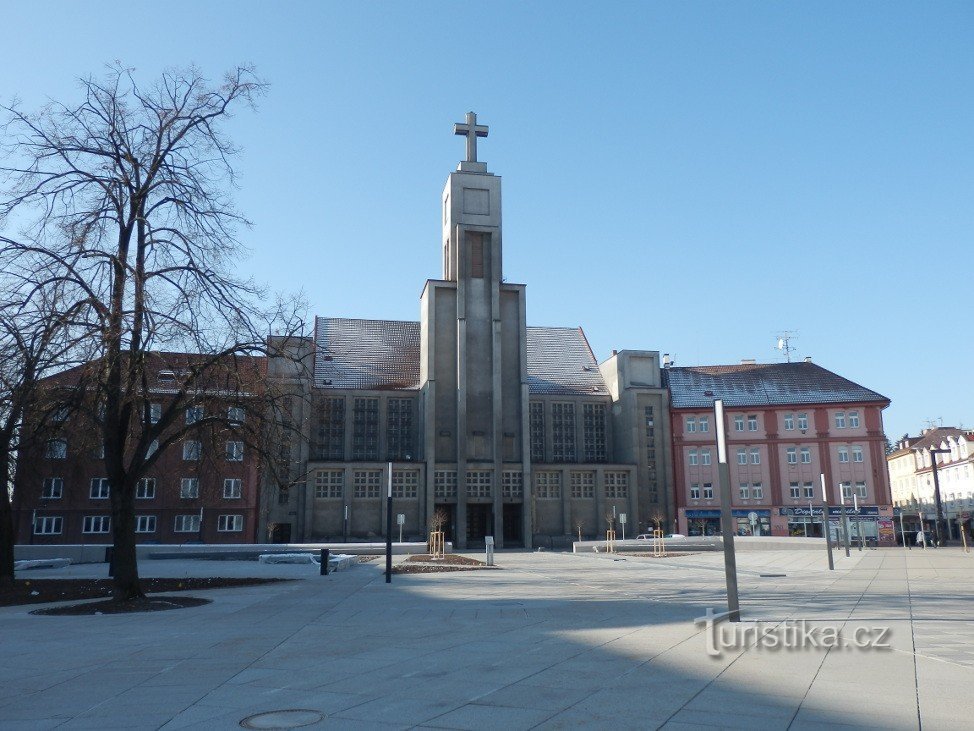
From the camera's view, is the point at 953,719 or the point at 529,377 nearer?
the point at 953,719

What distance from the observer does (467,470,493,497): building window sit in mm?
60531

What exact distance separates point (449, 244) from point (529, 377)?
577 inches

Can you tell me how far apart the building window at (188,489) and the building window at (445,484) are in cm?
1735

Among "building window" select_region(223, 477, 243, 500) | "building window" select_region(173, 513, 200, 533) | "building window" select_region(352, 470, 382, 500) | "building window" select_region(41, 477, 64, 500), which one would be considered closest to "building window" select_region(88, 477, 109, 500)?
"building window" select_region(41, 477, 64, 500)

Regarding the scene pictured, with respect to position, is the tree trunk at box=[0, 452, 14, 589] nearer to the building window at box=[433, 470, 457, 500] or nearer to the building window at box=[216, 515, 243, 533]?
the building window at box=[216, 515, 243, 533]

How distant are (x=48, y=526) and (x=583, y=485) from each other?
40.0m

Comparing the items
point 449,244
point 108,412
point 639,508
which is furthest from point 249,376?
point 639,508

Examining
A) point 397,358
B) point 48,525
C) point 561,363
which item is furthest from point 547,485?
point 48,525

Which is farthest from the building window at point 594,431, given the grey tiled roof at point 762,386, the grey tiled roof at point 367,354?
the grey tiled roof at point 367,354

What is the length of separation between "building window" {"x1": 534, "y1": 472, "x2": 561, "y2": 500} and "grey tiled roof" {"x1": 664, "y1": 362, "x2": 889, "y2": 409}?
1460cm

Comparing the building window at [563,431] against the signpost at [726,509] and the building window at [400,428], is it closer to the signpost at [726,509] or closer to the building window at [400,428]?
the building window at [400,428]

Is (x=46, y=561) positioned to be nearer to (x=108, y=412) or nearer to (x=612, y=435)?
(x=108, y=412)

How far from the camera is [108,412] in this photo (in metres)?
18.0

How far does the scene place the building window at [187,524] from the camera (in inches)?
2183
